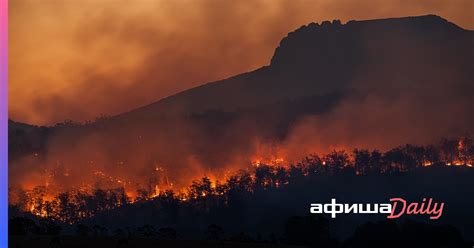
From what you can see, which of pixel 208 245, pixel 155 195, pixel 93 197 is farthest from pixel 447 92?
pixel 208 245

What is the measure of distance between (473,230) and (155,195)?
5797 cm

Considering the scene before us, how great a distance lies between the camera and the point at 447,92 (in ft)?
529

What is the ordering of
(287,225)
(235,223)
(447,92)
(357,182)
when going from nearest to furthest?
(287,225)
(235,223)
(357,182)
(447,92)

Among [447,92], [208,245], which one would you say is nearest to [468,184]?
[447,92]

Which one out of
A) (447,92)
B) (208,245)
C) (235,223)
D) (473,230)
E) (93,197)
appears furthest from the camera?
(447,92)

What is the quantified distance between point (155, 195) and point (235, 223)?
15.9 metres

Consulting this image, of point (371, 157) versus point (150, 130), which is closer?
point (150, 130)

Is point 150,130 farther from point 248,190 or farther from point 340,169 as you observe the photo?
point 340,169

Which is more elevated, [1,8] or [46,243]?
[1,8]

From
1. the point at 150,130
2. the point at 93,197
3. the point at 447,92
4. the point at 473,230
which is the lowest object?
the point at 473,230

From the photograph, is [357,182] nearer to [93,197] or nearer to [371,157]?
[371,157]

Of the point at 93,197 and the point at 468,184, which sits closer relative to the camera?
the point at 93,197

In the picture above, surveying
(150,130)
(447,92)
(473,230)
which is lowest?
(473,230)

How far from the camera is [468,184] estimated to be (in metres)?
163
